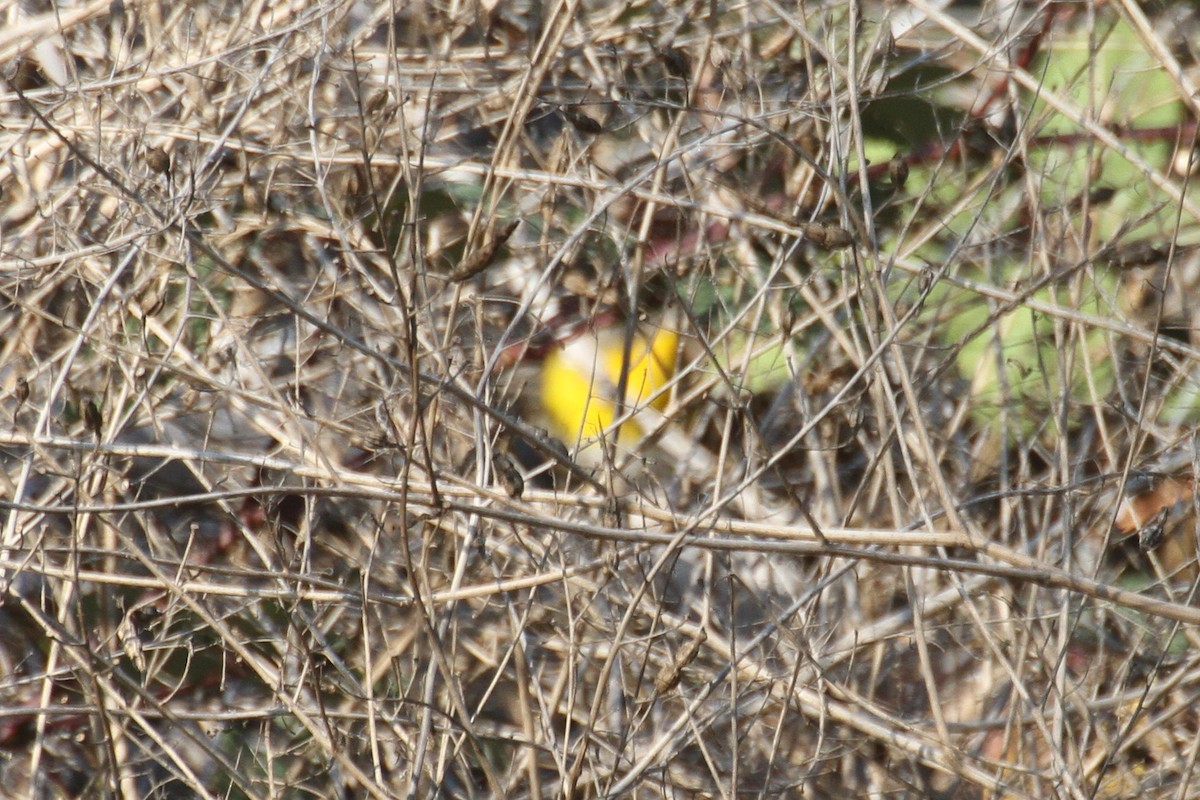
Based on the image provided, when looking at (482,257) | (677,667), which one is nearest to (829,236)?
(482,257)

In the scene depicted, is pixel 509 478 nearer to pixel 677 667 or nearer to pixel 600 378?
pixel 677 667

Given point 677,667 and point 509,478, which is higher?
point 509,478

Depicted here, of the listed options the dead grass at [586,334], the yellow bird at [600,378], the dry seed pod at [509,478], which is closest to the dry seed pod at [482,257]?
the dry seed pod at [509,478]

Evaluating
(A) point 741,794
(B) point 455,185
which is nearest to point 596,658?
(A) point 741,794

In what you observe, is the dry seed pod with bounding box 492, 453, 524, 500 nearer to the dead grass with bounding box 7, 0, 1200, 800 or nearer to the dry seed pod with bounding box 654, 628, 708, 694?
the dead grass with bounding box 7, 0, 1200, 800

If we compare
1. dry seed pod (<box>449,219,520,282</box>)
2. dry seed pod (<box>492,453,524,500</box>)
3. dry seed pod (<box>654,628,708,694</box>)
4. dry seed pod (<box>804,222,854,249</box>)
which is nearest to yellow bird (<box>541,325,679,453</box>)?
dry seed pod (<box>492,453,524,500</box>)

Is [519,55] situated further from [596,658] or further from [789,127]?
[596,658]
